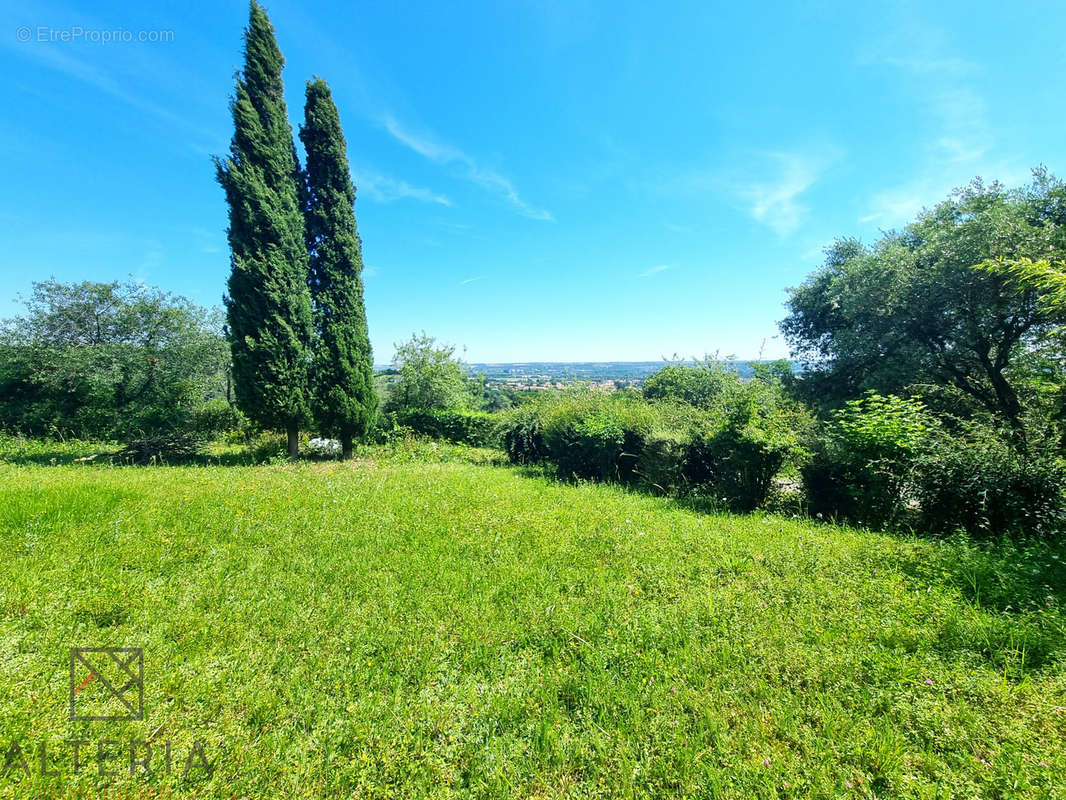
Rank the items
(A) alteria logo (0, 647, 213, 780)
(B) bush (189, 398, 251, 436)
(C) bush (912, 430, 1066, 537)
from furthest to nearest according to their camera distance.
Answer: (B) bush (189, 398, 251, 436) < (C) bush (912, 430, 1066, 537) < (A) alteria logo (0, 647, 213, 780)

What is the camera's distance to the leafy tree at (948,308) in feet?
30.6

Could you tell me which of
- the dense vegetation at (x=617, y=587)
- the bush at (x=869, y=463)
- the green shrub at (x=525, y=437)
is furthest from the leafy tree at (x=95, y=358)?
the bush at (x=869, y=463)

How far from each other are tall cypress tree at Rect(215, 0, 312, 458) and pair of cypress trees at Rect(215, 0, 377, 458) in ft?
0.10

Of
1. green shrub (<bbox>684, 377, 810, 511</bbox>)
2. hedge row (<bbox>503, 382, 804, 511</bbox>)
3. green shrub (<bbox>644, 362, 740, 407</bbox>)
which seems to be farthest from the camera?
green shrub (<bbox>644, 362, 740, 407</bbox>)

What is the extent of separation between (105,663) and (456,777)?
278cm

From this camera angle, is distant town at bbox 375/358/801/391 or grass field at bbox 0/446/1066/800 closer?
grass field at bbox 0/446/1066/800

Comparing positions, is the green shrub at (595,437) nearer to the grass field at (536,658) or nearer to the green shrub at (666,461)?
the green shrub at (666,461)

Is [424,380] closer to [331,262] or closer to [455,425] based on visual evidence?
[455,425]

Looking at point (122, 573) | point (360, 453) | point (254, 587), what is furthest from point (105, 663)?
point (360, 453)

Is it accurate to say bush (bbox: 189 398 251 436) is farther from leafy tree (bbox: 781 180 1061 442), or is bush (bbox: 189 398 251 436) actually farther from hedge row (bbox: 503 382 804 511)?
leafy tree (bbox: 781 180 1061 442)

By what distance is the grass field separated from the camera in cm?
202

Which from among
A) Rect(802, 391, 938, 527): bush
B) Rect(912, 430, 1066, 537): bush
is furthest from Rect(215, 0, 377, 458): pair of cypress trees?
Rect(912, 430, 1066, 537): bush

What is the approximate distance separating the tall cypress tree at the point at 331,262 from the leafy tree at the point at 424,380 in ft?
19.7

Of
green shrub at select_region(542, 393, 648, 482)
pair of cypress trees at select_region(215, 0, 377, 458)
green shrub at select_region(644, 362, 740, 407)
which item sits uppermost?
pair of cypress trees at select_region(215, 0, 377, 458)
